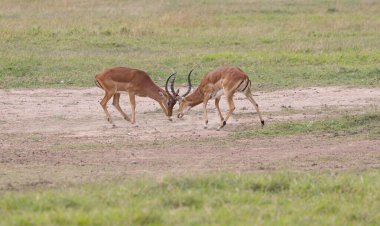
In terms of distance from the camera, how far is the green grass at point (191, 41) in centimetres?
1688

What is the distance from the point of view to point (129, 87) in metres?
13.9

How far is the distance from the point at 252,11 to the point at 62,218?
2120 cm

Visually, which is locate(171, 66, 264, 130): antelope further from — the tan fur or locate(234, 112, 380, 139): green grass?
locate(234, 112, 380, 139): green grass

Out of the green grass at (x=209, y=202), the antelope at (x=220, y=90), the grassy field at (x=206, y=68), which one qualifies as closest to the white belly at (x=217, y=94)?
the antelope at (x=220, y=90)

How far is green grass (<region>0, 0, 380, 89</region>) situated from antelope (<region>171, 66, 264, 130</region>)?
219 cm

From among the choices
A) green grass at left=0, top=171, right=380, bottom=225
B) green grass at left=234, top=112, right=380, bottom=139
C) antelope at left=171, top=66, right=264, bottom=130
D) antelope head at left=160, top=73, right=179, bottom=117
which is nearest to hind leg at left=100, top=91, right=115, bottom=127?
antelope head at left=160, top=73, right=179, bottom=117

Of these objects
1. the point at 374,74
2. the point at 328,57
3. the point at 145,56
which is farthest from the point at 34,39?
the point at 374,74

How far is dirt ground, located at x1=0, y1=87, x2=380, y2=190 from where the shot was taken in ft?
30.6

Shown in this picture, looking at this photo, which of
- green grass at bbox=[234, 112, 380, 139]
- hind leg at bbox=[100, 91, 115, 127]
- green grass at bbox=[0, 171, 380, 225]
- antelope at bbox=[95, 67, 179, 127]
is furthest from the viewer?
antelope at bbox=[95, 67, 179, 127]

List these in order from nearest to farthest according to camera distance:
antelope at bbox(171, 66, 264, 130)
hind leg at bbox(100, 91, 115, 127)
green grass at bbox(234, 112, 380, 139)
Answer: green grass at bbox(234, 112, 380, 139), antelope at bbox(171, 66, 264, 130), hind leg at bbox(100, 91, 115, 127)

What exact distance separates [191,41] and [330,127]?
31.1 feet

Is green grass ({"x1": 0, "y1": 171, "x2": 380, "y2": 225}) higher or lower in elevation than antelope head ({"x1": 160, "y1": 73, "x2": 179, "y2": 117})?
higher

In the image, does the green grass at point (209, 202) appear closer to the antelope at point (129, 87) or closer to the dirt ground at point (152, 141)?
the dirt ground at point (152, 141)

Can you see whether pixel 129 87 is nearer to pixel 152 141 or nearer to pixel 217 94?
pixel 217 94
